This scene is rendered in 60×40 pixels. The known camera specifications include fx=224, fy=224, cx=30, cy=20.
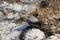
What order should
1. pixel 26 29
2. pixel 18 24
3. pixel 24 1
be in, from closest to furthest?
1. pixel 26 29
2. pixel 18 24
3. pixel 24 1

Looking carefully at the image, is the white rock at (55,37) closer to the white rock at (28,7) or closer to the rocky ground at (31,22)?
the rocky ground at (31,22)

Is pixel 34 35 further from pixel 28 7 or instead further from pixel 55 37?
pixel 28 7

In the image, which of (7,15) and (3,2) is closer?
(7,15)

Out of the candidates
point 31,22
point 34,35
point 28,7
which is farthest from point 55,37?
point 28,7

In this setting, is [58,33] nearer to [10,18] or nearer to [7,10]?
[10,18]

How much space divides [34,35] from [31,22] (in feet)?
1.08

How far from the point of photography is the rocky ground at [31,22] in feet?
11.6

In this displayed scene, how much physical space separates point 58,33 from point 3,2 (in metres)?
2.43

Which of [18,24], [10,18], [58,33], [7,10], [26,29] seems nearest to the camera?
[58,33]

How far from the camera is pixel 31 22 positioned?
3750 mm

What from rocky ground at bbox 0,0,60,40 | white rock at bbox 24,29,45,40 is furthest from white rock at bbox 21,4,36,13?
white rock at bbox 24,29,45,40

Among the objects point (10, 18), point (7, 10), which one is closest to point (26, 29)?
point (10, 18)

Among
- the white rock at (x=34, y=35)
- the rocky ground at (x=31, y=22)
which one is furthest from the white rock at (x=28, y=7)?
the white rock at (x=34, y=35)

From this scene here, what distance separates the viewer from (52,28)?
3.60 metres
